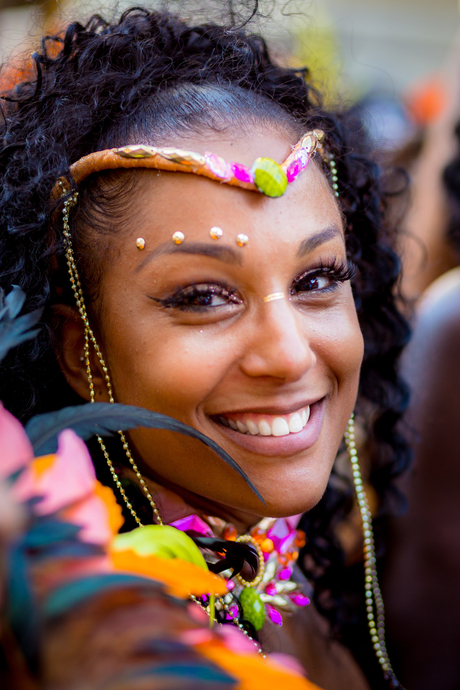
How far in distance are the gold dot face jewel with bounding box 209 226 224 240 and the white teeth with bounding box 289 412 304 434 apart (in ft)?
1.21

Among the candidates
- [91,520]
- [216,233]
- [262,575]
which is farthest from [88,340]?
[91,520]

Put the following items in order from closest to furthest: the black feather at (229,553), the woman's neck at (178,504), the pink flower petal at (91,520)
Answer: the pink flower petal at (91,520), the black feather at (229,553), the woman's neck at (178,504)

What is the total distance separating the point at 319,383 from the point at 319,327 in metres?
0.11

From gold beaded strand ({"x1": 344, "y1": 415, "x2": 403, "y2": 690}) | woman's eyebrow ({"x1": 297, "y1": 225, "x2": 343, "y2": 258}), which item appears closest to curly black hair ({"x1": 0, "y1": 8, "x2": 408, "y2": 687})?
woman's eyebrow ({"x1": 297, "y1": 225, "x2": 343, "y2": 258})

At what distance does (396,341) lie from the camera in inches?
74.6

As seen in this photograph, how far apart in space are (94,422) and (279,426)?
447 millimetres

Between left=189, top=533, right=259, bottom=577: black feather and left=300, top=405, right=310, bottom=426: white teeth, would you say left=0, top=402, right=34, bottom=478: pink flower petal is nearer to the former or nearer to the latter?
left=189, top=533, right=259, bottom=577: black feather

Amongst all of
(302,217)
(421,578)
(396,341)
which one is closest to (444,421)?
(396,341)

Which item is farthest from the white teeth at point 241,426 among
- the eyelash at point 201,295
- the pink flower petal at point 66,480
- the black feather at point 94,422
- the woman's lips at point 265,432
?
the pink flower petal at point 66,480

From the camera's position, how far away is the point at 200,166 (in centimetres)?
113

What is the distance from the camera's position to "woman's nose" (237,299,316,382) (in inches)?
42.6

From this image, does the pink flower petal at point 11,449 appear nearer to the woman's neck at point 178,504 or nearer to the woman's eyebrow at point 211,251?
the woman's eyebrow at point 211,251

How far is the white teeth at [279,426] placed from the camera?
3.80 ft

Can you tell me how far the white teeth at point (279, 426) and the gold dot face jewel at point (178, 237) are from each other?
38cm
